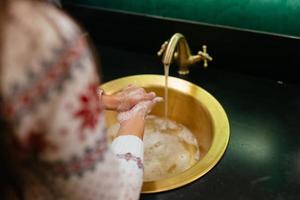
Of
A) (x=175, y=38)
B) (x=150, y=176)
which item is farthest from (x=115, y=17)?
(x=150, y=176)

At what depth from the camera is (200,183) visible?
0.86 metres

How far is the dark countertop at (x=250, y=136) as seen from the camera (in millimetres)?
831

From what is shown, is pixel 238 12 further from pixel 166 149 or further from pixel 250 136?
pixel 166 149

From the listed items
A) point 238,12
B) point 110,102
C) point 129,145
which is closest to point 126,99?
point 110,102

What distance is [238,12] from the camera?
1.10 metres

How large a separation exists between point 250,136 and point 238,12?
16.5 inches

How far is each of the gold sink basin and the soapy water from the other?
3cm

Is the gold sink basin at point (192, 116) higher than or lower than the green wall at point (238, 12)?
lower

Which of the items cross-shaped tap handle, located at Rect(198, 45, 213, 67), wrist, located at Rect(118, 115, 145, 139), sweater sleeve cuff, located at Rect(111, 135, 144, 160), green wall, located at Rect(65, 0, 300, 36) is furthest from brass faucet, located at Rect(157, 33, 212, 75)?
sweater sleeve cuff, located at Rect(111, 135, 144, 160)

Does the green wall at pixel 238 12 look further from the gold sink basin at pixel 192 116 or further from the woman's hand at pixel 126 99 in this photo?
the woman's hand at pixel 126 99

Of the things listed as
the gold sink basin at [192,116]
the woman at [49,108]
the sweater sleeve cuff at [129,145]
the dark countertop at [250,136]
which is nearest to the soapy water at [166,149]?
the gold sink basin at [192,116]

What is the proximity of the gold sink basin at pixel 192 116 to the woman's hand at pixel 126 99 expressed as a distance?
17 cm

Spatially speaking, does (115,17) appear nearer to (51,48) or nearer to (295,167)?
(295,167)

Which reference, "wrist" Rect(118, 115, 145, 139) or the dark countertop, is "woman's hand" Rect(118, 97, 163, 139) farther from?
the dark countertop
